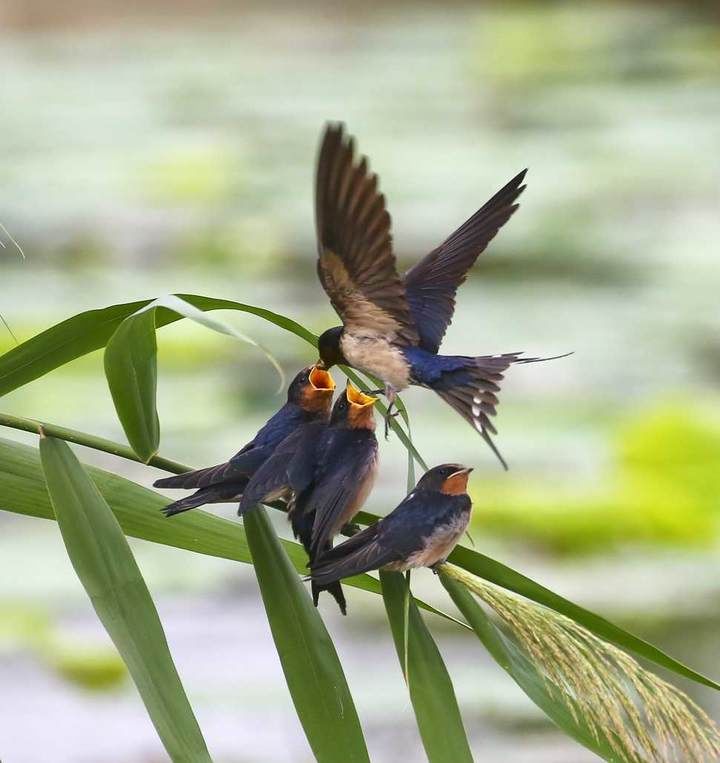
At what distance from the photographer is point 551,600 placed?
500 mm

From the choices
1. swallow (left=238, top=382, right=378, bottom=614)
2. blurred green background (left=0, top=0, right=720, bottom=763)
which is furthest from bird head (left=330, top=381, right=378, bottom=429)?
blurred green background (left=0, top=0, right=720, bottom=763)

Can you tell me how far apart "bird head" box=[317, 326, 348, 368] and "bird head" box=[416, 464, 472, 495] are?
6 cm

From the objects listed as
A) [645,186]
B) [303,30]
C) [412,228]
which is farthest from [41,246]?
[303,30]

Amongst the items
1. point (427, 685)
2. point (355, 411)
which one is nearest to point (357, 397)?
point (355, 411)

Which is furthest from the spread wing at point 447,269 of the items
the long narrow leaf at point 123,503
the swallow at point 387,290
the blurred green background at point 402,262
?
the blurred green background at point 402,262

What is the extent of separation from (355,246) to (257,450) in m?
0.10

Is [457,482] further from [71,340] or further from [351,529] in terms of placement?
[71,340]

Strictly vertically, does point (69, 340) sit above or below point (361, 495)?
above

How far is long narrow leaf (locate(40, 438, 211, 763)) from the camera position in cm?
48

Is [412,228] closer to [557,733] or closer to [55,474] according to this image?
[557,733]

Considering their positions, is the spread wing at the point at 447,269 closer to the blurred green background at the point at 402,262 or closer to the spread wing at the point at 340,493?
the spread wing at the point at 340,493

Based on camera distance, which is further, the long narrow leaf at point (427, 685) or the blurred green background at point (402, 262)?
the blurred green background at point (402, 262)

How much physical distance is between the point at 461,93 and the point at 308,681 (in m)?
5.28

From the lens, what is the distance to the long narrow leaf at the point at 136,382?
0.50 metres
